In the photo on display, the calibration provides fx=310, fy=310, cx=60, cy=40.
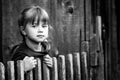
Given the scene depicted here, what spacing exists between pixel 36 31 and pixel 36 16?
0.17 m

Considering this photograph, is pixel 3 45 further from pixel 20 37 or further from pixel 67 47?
pixel 67 47

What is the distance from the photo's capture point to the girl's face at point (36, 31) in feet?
11.6

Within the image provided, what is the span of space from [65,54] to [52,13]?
0.57 metres

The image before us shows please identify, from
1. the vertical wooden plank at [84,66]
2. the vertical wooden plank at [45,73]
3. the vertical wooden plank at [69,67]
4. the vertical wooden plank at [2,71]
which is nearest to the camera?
the vertical wooden plank at [2,71]

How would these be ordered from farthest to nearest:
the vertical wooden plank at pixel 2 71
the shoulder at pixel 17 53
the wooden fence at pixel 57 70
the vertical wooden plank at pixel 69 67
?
1. the vertical wooden plank at pixel 69 67
2. the shoulder at pixel 17 53
3. the wooden fence at pixel 57 70
4. the vertical wooden plank at pixel 2 71

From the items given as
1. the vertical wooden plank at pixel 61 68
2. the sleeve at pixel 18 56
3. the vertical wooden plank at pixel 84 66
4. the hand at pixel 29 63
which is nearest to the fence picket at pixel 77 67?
the vertical wooden plank at pixel 84 66

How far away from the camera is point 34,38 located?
11.8 ft

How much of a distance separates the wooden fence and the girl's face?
0.26 m

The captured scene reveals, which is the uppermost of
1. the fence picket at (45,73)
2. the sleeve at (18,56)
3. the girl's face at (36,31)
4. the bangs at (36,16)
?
the bangs at (36,16)

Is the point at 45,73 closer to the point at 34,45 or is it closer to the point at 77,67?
the point at 34,45

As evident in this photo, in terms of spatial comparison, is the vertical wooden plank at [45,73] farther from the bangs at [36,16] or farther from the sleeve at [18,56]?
the bangs at [36,16]

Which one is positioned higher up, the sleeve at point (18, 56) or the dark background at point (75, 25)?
the dark background at point (75, 25)

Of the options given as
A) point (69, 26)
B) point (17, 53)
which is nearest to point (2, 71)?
point (17, 53)

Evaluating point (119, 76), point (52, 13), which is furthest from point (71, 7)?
point (119, 76)
